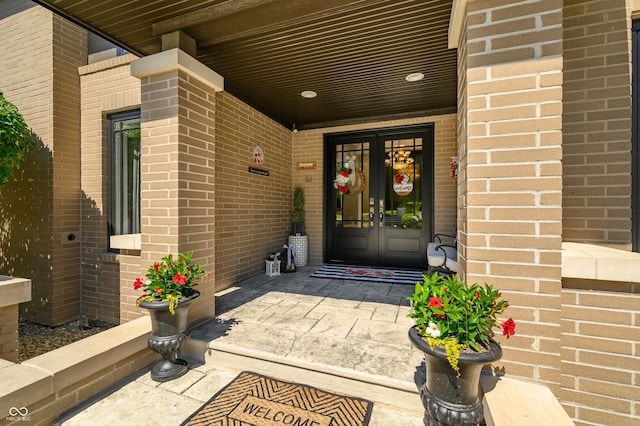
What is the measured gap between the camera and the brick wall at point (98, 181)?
397 centimetres

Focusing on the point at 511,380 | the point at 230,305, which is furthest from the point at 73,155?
the point at 511,380

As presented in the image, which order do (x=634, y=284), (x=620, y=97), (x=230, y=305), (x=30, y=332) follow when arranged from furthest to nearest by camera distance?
(x=30, y=332)
(x=230, y=305)
(x=620, y=97)
(x=634, y=284)

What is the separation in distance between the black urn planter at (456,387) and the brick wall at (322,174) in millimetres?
3716

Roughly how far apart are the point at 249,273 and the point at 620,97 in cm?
437

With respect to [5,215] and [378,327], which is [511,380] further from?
[5,215]

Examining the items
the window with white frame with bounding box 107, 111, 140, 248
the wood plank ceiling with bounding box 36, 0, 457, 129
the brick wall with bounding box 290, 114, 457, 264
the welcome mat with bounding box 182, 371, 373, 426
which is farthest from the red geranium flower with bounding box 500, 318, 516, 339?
the window with white frame with bounding box 107, 111, 140, 248

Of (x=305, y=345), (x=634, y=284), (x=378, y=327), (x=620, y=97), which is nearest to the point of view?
(x=634, y=284)

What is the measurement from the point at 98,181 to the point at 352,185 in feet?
13.8

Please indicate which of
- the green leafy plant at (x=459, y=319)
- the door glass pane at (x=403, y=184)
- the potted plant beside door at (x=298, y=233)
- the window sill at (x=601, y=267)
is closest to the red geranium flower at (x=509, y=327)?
the green leafy plant at (x=459, y=319)

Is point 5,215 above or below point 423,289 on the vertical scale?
above

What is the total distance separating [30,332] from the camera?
13.3ft

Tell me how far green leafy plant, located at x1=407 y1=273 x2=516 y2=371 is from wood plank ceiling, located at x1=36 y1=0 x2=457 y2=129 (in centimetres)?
225

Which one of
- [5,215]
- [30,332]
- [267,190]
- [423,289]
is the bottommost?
[30,332]

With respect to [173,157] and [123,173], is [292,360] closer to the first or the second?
[173,157]
